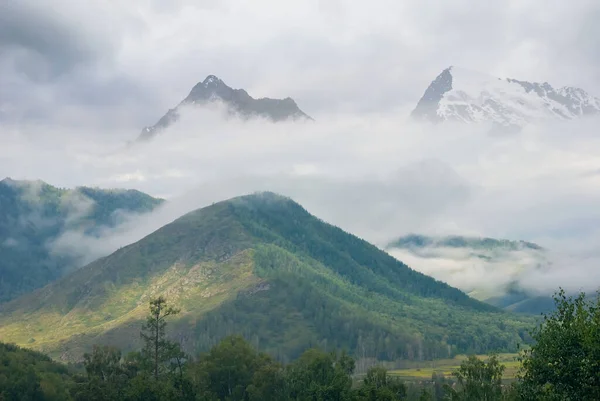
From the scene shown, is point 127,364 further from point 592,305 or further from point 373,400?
point 592,305

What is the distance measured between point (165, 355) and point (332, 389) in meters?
48.3

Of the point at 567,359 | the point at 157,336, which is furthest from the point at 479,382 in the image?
the point at 157,336

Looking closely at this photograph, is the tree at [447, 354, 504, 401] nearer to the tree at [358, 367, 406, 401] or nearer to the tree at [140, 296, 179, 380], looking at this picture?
the tree at [358, 367, 406, 401]

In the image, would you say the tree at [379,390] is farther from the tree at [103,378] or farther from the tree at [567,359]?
the tree at [103,378]

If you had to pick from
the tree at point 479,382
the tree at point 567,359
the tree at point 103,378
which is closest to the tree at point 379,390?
the tree at point 479,382

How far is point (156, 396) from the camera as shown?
164250 millimetres

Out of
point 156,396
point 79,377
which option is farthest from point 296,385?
point 79,377

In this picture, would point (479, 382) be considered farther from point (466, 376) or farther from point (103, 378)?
point (103, 378)

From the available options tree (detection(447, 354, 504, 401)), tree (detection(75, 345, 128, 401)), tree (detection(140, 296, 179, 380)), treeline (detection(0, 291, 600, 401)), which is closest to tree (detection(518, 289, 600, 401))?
treeline (detection(0, 291, 600, 401))

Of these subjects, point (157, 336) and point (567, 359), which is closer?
point (567, 359)

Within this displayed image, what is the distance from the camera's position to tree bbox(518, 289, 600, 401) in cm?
8819

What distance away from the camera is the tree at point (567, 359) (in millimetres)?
88188

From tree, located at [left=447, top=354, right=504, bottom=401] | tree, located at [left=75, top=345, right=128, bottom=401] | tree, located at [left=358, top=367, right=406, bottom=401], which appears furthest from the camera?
tree, located at [left=75, top=345, right=128, bottom=401]

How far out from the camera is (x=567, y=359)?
93.1 meters
